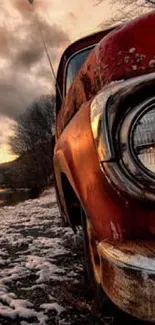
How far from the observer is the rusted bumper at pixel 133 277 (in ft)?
4.05

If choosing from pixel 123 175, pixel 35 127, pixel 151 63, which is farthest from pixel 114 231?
pixel 35 127

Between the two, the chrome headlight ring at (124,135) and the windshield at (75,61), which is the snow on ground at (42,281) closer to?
the chrome headlight ring at (124,135)

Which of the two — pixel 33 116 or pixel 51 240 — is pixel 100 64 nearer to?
pixel 51 240

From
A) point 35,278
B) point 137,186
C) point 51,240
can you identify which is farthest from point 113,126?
point 51,240

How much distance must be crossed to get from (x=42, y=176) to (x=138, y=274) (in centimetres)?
5937

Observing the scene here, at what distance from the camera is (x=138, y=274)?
1.24 meters

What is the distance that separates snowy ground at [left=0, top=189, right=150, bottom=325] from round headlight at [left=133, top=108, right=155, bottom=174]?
2.43 ft

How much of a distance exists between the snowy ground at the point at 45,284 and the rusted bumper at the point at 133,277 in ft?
1.54

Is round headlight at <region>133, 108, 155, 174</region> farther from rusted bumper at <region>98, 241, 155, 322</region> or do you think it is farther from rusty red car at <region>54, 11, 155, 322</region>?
rusted bumper at <region>98, 241, 155, 322</region>

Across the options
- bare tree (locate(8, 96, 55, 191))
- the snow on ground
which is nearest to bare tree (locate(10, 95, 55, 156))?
bare tree (locate(8, 96, 55, 191))

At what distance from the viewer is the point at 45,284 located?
330cm

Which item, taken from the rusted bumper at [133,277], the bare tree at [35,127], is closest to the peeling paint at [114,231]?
the rusted bumper at [133,277]

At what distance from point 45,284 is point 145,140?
2.23m

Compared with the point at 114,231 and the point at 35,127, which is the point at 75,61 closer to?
the point at 114,231
